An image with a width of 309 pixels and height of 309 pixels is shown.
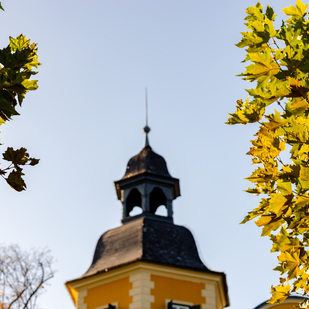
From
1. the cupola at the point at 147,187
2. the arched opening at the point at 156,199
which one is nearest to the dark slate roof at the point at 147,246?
the cupola at the point at 147,187

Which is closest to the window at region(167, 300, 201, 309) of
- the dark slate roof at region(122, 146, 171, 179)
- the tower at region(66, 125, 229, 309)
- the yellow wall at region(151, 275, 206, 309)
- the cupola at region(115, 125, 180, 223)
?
the tower at region(66, 125, 229, 309)

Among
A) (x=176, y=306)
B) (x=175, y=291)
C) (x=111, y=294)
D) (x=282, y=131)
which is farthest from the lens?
(x=111, y=294)

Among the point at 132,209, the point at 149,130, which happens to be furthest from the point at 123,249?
the point at 149,130

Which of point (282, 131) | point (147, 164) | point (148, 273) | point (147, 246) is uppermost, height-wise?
point (147, 164)

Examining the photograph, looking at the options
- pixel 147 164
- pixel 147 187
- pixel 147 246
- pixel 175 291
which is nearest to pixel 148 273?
pixel 175 291

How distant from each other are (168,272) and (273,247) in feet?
34.6

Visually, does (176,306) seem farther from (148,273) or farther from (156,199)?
(156,199)

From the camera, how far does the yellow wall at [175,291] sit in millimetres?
13409

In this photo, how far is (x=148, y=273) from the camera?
539 inches

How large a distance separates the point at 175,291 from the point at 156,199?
4648 mm

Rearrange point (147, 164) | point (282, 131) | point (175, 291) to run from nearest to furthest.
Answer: point (282, 131), point (175, 291), point (147, 164)

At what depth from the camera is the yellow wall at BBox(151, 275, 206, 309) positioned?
13409 mm

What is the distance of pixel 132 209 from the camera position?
17.6 m

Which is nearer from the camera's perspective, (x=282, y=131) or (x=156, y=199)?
(x=282, y=131)
